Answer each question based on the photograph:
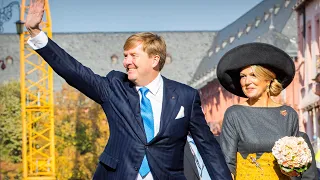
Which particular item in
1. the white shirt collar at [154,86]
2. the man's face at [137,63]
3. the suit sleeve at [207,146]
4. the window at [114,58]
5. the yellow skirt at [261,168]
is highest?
the window at [114,58]

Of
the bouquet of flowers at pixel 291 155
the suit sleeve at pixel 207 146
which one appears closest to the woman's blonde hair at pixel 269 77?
the bouquet of flowers at pixel 291 155

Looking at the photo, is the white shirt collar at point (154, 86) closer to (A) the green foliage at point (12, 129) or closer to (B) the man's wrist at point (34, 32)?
(B) the man's wrist at point (34, 32)

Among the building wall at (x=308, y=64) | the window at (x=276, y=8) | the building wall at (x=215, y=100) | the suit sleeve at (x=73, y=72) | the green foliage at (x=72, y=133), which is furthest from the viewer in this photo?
the building wall at (x=215, y=100)

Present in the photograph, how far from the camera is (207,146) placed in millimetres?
8656

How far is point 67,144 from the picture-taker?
7638 centimetres

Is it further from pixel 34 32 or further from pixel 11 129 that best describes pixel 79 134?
pixel 34 32

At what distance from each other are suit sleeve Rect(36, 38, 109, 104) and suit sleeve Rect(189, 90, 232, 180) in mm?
701

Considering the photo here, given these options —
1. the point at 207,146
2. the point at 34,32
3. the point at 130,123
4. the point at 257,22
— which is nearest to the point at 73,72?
the point at 34,32

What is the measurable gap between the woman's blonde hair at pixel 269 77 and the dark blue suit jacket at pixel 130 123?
1472 millimetres

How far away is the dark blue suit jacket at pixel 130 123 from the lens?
26.8ft

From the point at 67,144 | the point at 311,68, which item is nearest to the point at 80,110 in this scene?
the point at 67,144

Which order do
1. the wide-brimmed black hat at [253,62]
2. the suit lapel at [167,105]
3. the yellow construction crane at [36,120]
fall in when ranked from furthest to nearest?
the yellow construction crane at [36,120] → the wide-brimmed black hat at [253,62] → the suit lapel at [167,105]

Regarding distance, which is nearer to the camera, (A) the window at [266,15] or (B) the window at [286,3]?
(B) the window at [286,3]

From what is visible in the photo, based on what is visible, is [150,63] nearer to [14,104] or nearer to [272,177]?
[272,177]
